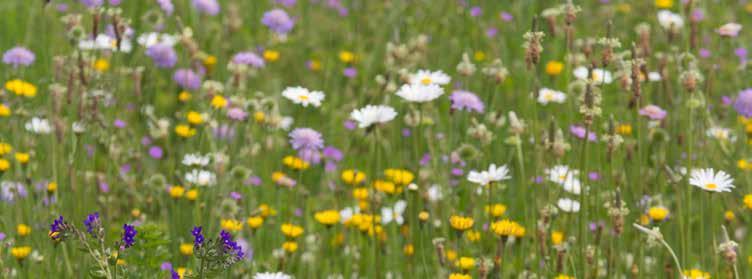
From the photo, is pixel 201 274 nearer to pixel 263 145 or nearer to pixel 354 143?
pixel 263 145

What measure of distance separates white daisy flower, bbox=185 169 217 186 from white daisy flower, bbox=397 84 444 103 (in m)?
0.50

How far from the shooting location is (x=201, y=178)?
2.47 metres

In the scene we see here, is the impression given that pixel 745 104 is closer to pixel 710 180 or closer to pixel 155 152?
pixel 710 180

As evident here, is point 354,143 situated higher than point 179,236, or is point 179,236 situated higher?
point 354,143

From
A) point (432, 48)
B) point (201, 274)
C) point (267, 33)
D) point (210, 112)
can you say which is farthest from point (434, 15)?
point (201, 274)

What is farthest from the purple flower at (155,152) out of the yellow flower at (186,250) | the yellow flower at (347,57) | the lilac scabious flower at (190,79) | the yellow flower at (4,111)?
the yellow flower at (347,57)

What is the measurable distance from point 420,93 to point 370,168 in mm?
371

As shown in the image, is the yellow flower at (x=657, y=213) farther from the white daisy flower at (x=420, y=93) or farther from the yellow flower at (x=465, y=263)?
the white daisy flower at (x=420, y=93)

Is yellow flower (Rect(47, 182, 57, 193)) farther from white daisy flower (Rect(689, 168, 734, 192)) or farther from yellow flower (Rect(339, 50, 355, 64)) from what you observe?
yellow flower (Rect(339, 50, 355, 64))

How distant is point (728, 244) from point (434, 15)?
10.3 feet

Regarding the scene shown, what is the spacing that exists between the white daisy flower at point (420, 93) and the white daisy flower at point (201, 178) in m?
0.50

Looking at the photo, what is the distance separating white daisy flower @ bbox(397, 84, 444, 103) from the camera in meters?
2.22

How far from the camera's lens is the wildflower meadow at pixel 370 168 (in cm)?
205

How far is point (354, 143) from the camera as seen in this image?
3.25 metres
